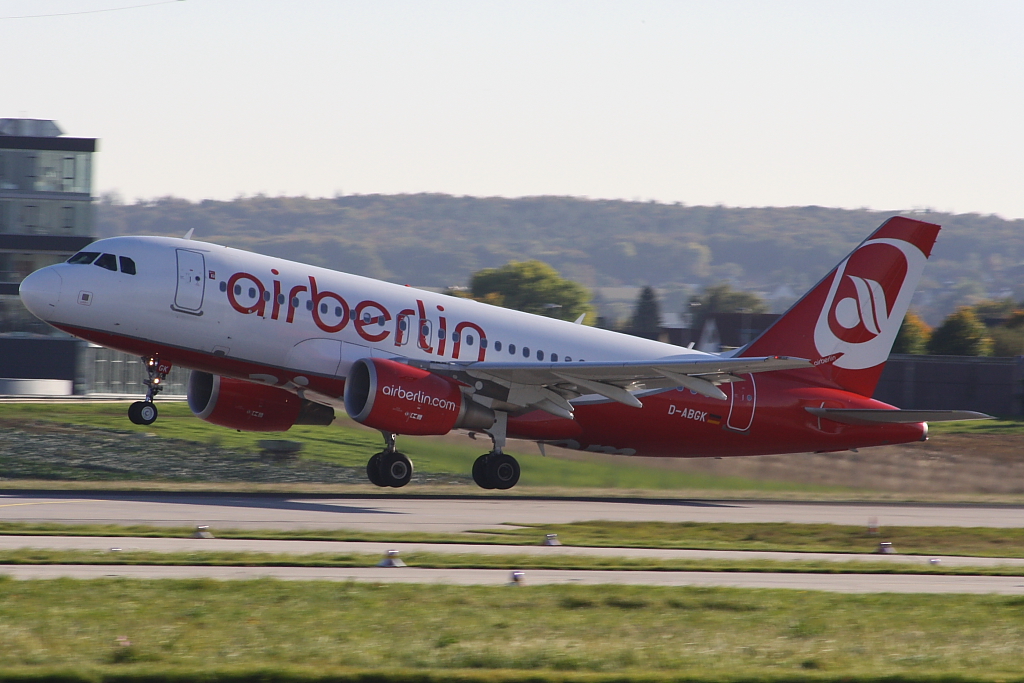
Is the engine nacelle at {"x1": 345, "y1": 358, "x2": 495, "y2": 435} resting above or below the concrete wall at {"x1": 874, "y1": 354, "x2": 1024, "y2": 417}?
above

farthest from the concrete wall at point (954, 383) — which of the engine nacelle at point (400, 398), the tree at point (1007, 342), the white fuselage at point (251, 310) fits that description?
the engine nacelle at point (400, 398)

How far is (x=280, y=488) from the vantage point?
29.3 meters

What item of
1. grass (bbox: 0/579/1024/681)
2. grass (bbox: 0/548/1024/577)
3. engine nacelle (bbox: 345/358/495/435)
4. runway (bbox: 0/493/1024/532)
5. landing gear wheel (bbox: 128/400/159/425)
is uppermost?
engine nacelle (bbox: 345/358/495/435)

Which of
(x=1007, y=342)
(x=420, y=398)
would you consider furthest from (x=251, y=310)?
(x=1007, y=342)

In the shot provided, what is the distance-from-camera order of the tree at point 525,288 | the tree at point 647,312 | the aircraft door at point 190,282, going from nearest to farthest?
the aircraft door at point 190,282, the tree at point 525,288, the tree at point 647,312

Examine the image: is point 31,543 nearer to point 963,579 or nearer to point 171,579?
point 171,579

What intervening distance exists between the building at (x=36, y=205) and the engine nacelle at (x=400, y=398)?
43190mm

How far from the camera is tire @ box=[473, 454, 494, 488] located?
2736 cm

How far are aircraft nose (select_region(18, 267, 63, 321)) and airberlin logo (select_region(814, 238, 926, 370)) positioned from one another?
61.0 ft

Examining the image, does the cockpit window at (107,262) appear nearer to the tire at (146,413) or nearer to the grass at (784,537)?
the tire at (146,413)

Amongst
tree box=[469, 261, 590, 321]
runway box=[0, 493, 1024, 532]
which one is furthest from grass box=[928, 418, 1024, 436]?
tree box=[469, 261, 590, 321]

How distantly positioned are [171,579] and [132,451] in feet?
76.7

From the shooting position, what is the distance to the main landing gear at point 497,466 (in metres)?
27.2

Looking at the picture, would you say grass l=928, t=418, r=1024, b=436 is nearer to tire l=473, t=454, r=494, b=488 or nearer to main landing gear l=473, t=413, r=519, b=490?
main landing gear l=473, t=413, r=519, b=490
